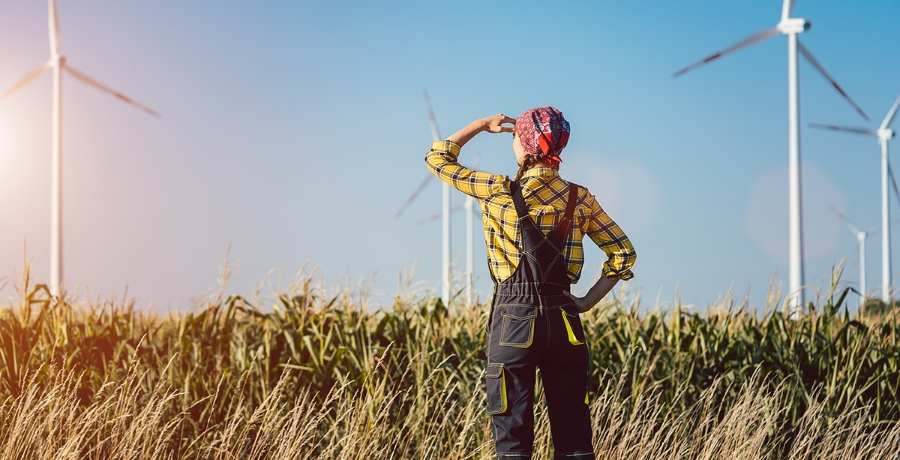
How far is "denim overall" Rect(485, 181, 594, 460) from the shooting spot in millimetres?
4328

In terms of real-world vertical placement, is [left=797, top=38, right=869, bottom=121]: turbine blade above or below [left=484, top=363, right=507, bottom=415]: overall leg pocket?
above

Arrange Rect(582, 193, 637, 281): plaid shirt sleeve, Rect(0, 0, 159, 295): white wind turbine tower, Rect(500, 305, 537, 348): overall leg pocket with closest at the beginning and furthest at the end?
Rect(500, 305, 537, 348): overall leg pocket < Rect(582, 193, 637, 281): plaid shirt sleeve < Rect(0, 0, 159, 295): white wind turbine tower

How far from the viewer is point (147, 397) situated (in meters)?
6.77

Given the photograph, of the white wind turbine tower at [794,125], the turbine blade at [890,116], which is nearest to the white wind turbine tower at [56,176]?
the white wind turbine tower at [794,125]

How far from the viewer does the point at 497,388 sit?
4.37 m

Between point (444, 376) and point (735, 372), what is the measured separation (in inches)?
122

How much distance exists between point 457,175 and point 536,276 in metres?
0.77

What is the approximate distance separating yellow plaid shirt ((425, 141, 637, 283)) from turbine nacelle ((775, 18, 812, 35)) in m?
16.3

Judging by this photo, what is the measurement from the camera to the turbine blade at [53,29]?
23500mm

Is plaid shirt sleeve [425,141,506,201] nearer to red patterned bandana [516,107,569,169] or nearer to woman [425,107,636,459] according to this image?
woman [425,107,636,459]

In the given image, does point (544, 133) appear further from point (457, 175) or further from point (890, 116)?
point (890, 116)

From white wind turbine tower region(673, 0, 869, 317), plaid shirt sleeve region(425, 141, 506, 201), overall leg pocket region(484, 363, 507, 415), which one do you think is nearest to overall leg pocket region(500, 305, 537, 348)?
overall leg pocket region(484, 363, 507, 415)

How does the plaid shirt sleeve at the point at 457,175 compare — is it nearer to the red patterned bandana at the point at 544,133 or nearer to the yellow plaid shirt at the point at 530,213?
the yellow plaid shirt at the point at 530,213

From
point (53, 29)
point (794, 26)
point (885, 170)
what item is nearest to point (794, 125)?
point (794, 26)
